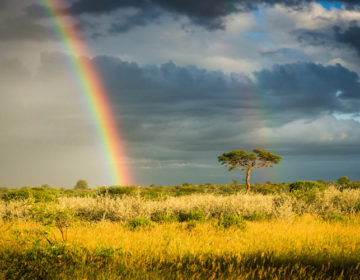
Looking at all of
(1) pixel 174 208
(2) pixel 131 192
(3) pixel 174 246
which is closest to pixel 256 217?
(1) pixel 174 208

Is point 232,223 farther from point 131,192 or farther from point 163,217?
point 131,192

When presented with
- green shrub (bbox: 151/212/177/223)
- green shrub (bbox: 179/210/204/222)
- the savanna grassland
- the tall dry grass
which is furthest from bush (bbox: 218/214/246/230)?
the tall dry grass

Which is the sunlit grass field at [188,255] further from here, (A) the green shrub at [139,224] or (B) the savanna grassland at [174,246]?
(A) the green shrub at [139,224]

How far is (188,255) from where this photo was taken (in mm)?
7695

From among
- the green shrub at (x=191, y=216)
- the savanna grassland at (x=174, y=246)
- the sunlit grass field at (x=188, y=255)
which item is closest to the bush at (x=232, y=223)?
the savanna grassland at (x=174, y=246)

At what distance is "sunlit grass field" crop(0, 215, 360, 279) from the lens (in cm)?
637

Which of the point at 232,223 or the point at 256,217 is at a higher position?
Answer: the point at 232,223

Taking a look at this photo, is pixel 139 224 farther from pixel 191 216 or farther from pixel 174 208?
pixel 174 208

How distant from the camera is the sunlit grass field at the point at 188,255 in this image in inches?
251

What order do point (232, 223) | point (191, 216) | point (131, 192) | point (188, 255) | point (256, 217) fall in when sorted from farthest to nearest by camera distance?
point (131, 192) → point (256, 217) → point (191, 216) → point (232, 223) → point (188, 255)

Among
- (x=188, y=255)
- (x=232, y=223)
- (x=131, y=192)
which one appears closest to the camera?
(x=188, y=255)

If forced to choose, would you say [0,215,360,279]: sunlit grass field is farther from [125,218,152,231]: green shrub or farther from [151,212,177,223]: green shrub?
[151,212,177,223]: green shrub

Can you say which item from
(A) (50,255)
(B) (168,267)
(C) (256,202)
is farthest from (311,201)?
(A) (50,255)

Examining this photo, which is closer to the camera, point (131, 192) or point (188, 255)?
point (188, 255)
